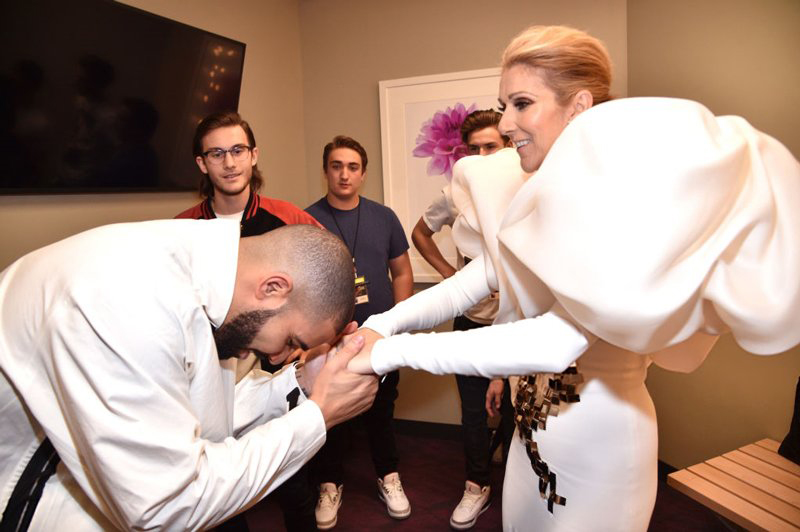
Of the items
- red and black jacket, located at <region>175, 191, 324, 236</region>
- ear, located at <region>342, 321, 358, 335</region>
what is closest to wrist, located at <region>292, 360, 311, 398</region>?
ear, located at <region>342, 321, 358, 335</region>

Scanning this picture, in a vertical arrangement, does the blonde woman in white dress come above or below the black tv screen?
below

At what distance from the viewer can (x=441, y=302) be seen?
147 cm

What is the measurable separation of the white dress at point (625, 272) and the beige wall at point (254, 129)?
168 cm

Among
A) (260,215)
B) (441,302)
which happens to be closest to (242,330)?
(441,302)

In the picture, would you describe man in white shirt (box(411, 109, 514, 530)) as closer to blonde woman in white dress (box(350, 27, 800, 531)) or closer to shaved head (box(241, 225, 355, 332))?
blonde woman in white dress (box(350, 27, 800, 531))

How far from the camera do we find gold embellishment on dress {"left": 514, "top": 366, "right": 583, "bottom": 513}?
4.04 ft

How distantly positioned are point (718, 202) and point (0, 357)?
51.3 inches

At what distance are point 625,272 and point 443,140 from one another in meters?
2.74

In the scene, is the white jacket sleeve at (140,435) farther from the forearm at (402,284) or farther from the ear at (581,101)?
the forearm at (402,284)

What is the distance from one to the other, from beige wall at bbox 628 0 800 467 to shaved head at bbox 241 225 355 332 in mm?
1706

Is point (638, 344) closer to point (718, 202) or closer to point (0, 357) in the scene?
point (718, 202)

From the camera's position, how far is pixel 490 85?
3357 millimetres

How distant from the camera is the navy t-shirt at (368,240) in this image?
9.59ft

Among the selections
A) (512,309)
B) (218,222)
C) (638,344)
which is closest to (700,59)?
(512,309)
